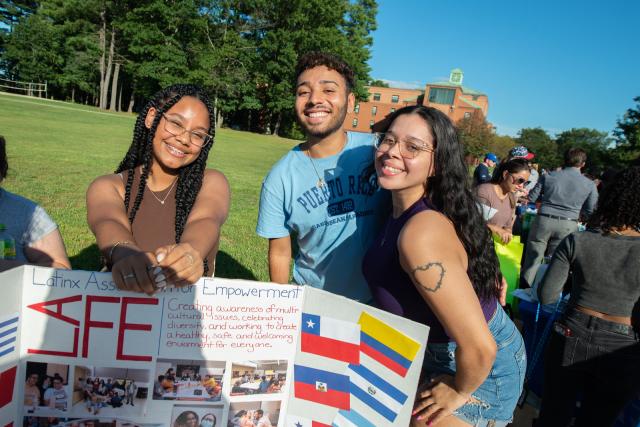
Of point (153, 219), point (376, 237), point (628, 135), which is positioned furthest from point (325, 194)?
point (628, 135)

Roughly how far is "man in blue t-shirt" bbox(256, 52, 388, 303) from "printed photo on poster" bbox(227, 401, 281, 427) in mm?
953

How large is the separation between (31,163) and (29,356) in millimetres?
11277

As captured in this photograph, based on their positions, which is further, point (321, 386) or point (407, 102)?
point (407, 102)

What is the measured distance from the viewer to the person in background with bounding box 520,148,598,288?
6246 millimetres

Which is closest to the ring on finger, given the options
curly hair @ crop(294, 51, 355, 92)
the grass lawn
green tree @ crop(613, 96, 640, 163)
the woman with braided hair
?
the woman with braided hair

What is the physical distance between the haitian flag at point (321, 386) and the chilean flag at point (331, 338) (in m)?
0.08

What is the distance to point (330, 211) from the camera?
244 centimetres

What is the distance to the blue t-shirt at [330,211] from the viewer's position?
94.3 inches

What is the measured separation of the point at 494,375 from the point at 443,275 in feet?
2.20

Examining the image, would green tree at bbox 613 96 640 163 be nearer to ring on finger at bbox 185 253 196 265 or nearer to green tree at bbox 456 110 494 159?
green tree at bbox 456 110 494 159

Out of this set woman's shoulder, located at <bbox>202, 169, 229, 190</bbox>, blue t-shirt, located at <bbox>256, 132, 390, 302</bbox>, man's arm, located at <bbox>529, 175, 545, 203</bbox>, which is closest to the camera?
woman's shoulder, located at <bbox>202, 169, 229, 190</bbox>

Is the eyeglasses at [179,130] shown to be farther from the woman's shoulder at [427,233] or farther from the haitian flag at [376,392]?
the haitian flag at [376,392]

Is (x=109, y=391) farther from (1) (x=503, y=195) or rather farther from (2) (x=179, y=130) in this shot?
(1) (x=503, y=195)

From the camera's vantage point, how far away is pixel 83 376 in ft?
4.96
